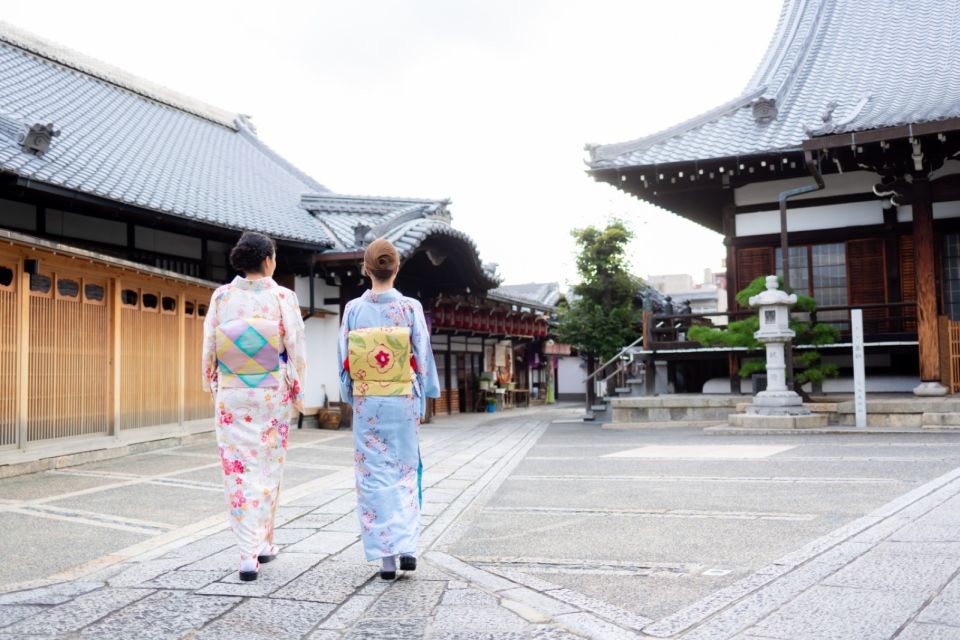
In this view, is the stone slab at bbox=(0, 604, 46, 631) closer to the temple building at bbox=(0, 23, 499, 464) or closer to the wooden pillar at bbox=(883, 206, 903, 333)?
the temple building at bbox=(0, 23, 499, 464)

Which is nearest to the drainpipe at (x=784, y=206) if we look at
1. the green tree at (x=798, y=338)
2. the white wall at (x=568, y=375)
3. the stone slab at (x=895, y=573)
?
the green tree at (x=798, y=338)

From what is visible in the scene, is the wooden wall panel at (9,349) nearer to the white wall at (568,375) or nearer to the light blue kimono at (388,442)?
the light blue kimono at (388,442)

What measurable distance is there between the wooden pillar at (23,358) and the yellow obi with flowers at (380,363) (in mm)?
5838

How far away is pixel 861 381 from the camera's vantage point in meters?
11.9

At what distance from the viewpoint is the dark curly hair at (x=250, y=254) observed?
15.4 feet

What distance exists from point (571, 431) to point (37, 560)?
11607 millimetres

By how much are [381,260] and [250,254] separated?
2.51ft

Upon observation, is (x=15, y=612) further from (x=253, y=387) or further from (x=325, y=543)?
(x=325, y=543)

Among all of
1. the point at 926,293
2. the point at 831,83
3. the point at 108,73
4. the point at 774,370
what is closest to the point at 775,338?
the point at 774,370

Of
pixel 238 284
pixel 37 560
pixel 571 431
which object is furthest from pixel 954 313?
pixel 37 560

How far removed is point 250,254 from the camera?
4707mm

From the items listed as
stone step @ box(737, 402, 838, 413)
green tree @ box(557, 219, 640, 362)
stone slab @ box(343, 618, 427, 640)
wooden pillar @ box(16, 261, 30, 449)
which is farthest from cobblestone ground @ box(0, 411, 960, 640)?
green tree @ box(557, 219, 640, 362)

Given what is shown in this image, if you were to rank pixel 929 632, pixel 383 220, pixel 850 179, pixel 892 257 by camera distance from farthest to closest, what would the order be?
pixel 383 220, pixel 850 179, pixel 892 257, pixel 929 632

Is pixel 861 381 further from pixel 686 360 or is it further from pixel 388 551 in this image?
pixel 388 551
